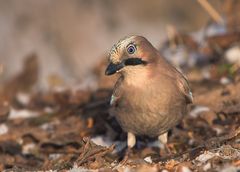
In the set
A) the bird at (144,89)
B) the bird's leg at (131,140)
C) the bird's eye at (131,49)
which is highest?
the bird's eye at (131,49)

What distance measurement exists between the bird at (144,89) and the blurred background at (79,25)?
21.8ft

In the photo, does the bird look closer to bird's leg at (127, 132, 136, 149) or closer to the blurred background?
bird's leg at (127, 132, 136, 149)

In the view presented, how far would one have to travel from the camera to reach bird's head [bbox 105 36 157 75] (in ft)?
20.7

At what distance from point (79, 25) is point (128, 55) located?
7.96 metres

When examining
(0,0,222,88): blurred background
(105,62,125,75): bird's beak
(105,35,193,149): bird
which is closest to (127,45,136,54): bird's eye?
(105,35,193,149): bird

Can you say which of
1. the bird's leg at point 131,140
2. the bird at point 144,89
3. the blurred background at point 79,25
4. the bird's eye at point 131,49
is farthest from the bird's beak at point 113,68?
the blurred background at point 79,25

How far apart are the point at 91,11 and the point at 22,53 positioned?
5.44ft

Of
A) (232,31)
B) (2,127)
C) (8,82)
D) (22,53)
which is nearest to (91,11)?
(22,53)

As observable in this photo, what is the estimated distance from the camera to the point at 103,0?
1416 centimetres

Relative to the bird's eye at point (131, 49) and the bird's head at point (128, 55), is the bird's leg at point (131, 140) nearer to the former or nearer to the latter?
the bird's head at point (128, 55)

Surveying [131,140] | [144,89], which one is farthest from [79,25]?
[144,89]

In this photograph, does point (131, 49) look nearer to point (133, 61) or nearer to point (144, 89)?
point (133, 61)

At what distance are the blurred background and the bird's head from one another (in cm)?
692

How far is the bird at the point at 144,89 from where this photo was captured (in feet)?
20.8
